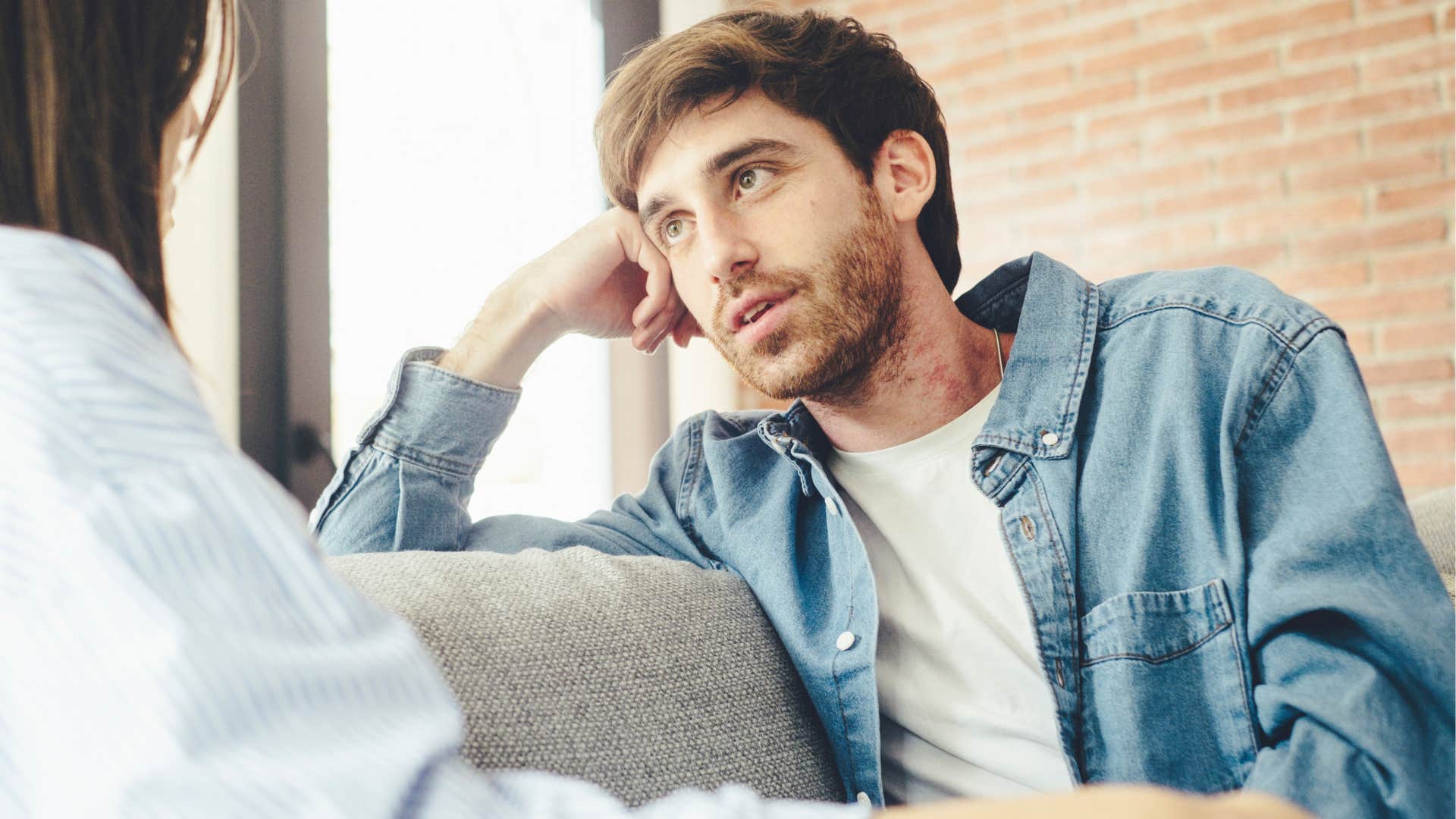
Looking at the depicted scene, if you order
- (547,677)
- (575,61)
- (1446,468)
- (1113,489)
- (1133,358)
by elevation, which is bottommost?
(1446,468)

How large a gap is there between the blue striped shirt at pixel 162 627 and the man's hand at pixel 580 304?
38.0 inches

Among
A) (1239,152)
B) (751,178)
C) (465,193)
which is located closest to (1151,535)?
(751,178)

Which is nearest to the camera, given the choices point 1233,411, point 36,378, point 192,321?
point 36,378

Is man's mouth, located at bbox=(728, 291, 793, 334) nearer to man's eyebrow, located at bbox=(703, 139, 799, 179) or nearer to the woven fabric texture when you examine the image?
man's eyebrow, located at bbox=(703, 139, 799, 179)

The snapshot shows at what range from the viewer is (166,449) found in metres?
0.37

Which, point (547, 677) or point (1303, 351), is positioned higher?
point (1303, 351)

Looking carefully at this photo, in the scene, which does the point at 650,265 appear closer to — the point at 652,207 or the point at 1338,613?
the point at 652,207

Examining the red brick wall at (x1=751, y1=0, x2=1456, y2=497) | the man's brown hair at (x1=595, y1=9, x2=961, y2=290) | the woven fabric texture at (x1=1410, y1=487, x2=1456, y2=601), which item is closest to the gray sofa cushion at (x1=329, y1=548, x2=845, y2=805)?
the man's brown hair at (x1=595, y1=9, x2=961, y2=290)

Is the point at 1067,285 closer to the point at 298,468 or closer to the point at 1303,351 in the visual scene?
the point at 1303,351

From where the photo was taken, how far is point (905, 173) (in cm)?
155

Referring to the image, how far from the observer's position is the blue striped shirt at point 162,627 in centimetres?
32

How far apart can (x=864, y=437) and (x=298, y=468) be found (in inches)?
46.1

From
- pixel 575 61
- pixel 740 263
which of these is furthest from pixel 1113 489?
pixel 575 61

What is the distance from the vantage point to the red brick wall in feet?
8.27
